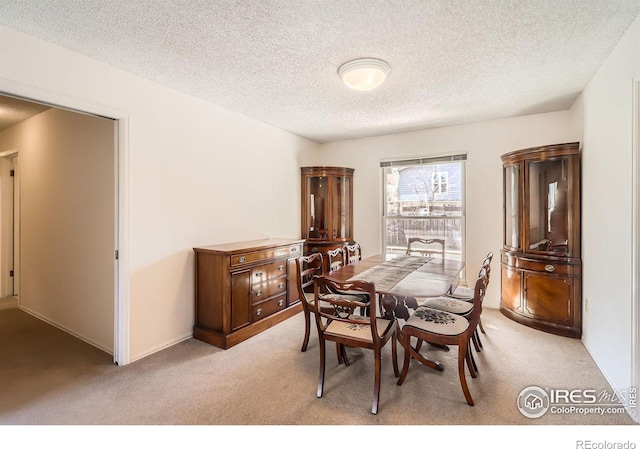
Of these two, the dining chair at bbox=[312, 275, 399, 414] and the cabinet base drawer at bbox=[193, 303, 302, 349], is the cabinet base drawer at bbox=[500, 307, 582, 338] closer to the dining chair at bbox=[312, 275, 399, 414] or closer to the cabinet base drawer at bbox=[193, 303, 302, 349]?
the dining chair at bbox=[312, 275, 399, 414]

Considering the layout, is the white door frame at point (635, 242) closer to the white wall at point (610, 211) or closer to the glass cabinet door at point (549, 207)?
the white wall at point (610, 211)

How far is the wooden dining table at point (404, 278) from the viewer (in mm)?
2105

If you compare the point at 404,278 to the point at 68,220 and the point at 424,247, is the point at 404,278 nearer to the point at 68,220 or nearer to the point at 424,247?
the point at 424,247

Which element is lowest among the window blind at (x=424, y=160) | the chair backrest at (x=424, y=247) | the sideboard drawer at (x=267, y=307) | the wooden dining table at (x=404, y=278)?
the sideboard drawer at (x=267, y=307)

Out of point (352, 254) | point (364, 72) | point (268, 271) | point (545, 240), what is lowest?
point (268, 271)

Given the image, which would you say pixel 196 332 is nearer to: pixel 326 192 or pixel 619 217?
pixel 326 192

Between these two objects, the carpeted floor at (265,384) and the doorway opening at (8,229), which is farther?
the doorway opening at (8,229)

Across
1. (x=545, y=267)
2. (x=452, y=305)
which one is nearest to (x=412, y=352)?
(x=452, y=305)

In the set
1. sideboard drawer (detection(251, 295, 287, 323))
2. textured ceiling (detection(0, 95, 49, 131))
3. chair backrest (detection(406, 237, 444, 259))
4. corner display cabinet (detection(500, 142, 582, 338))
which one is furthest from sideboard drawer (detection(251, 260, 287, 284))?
textured ceiling (detection(0, 95, 49, 131))

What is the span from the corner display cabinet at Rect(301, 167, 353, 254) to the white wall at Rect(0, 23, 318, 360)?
118cm

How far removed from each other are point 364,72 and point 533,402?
270cm

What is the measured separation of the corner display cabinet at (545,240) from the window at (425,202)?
0.72m

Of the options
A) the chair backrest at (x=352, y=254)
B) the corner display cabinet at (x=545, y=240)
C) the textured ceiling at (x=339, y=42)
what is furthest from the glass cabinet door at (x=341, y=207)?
the corner display cabinet at (x=545, y=240)

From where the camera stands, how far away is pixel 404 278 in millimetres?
2438
